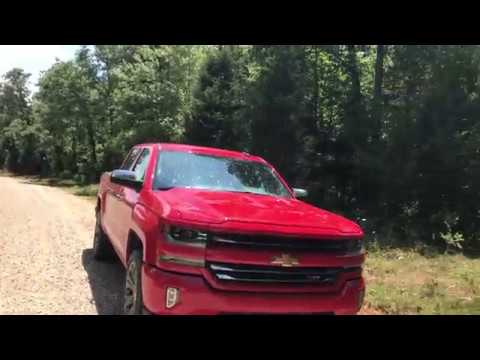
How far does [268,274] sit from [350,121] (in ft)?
36.9

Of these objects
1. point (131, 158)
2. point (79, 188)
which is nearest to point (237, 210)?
point (131, 158)

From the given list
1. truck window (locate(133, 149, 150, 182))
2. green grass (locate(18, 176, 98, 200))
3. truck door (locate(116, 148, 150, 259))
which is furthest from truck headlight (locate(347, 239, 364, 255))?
green grass (locate(18, 176, 98, 200))

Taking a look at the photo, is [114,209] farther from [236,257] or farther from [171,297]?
[236,257]

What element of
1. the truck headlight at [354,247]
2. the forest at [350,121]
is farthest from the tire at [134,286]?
the forest at [350,121]

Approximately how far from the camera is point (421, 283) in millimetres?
7906

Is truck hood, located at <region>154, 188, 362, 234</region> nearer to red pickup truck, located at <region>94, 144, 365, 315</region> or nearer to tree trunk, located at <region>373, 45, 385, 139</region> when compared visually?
red pickup truck, located at <region>94, 144, 365, 315</region>

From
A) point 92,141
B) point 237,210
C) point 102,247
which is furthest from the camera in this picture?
point 92,141

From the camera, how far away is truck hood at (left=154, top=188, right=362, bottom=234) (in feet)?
13.4

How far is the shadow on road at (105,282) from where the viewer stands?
5867mm

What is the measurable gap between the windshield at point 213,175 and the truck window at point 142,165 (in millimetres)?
302
